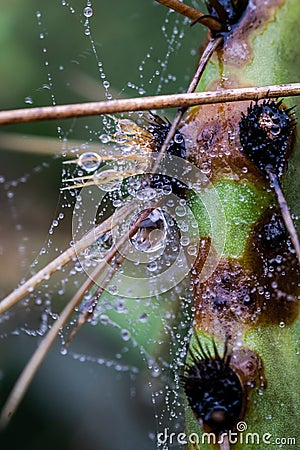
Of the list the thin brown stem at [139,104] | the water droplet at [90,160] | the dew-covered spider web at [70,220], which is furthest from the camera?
the dew-covered spider web at [70,220]

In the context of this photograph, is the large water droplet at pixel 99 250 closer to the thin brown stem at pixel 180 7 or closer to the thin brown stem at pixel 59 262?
the thin brown stem at pixel 59 262

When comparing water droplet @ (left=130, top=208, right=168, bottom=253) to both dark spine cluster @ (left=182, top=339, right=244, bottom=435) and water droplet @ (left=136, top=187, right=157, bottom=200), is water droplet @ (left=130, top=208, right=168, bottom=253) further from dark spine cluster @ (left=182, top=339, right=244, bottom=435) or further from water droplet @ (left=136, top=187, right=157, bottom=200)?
dark spine cluster @ (left=182, top=339, right=244, bottom=435)

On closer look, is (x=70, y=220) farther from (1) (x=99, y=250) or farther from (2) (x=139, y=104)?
(2) (x=139, y=104)

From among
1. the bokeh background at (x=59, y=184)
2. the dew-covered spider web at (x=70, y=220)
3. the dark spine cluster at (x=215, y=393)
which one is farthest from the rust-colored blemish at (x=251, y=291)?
the bokeh background at (x=59, y=184)

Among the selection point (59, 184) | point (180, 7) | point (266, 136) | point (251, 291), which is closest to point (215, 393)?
point (251, 291)

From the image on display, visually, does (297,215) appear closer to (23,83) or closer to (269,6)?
(269,6)
